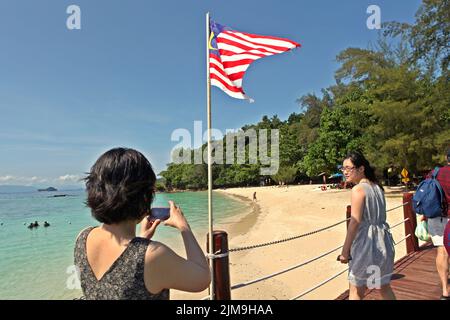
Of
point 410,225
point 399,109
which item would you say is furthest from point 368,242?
point 399,109

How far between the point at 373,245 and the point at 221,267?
4.39ft

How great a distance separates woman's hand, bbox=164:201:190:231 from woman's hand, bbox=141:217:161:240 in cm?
5

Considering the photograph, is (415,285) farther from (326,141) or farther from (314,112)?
(314,112)

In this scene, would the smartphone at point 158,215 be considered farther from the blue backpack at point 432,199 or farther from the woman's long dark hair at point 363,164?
the blue backpack at point 432,199

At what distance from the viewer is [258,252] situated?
13.2 metres

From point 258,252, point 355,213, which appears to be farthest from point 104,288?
point 258,252

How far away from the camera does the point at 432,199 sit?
3.31 meters

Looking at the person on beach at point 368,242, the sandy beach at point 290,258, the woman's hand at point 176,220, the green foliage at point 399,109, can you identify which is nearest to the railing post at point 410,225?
the sandy beach at point 290,258

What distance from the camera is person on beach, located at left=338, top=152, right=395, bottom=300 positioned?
2.50 meters

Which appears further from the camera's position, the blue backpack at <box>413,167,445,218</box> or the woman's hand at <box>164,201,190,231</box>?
the blue backpack at <box>413,167,445,218</box>

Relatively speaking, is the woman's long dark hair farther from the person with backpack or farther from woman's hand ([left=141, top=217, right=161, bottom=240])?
woman's hand ([left=141, top=217, right=161, bottom=240])

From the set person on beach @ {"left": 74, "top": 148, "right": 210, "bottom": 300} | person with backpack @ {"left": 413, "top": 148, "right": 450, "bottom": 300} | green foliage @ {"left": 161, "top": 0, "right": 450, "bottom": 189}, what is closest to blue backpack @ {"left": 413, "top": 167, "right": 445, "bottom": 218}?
person with backpack @ {"left": 413, "top": 148, "right": 450, "bottom": 300}

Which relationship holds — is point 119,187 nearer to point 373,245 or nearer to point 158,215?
point 158,215
